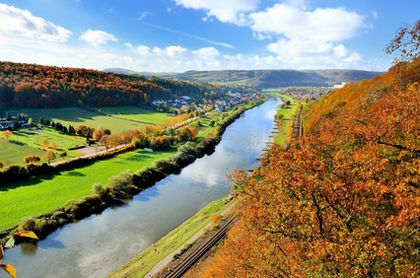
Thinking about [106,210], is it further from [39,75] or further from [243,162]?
[39,75]

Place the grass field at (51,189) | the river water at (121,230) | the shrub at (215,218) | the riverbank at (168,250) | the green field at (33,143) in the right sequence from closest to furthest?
the riverbank at (168,250)
the river water at (121,230)
the shrub at (215,218)
the grass field at (51,189)
the green field at (33,143)

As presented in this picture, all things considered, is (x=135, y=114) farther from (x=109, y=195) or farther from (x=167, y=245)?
(x=167, y=245)

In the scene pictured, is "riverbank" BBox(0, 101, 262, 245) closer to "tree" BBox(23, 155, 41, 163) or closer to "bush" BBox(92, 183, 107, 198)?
"bush" BBox(92, 183, 107, 198)

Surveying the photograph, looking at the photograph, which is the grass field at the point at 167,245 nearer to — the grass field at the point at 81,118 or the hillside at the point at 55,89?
the grass field at the point at 81,118

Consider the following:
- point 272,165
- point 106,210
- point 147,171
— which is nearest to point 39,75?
point 147,171

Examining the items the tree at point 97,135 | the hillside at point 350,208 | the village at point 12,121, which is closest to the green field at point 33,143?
the tree at point 97,135

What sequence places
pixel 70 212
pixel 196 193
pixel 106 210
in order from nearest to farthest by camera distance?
1. pixel 70 212
2. pixel 106 210
3. pixel 196 193
